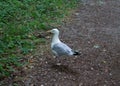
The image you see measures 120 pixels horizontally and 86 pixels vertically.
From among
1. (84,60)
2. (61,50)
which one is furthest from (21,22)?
(61,50)

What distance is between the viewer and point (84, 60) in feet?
27.6

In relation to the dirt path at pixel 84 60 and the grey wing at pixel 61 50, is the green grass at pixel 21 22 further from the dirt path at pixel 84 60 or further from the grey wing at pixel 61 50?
A: the grey wing at pixel 61 50

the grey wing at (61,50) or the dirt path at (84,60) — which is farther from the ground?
the grey wing at (61,50)

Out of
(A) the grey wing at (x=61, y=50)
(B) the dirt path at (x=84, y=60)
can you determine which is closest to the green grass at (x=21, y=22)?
(B) the dirt path at (x=84, y=60)

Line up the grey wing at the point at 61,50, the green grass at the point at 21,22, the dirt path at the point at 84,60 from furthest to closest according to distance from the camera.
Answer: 1. the green grass at the point at 21,22
2. the grey wing at the point at 61,50
3. the dirt path at the point at 84,60

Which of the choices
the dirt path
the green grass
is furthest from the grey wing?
the green grass

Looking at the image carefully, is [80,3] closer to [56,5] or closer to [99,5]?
[99,5]

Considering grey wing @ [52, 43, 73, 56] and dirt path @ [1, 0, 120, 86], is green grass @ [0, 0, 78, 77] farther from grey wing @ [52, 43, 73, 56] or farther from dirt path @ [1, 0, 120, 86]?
grey wing @ [52, 43, 73, 56]

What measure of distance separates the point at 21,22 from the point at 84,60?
3.21 m

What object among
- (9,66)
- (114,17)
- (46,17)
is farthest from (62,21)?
(9,66)

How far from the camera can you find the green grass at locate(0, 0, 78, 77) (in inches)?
325

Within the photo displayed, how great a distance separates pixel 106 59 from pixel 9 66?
99.0 inches

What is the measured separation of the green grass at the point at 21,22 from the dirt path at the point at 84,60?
17.0 inches

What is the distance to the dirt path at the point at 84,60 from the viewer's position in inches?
289
